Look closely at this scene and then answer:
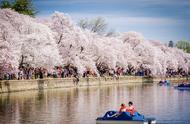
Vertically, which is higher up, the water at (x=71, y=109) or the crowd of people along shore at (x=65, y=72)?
the crowd of people along shore at (x=65, y=72)

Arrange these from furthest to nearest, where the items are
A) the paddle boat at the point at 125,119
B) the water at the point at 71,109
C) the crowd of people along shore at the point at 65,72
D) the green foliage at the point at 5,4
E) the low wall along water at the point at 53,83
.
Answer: the green foliage at the point at 5,4, the crowd of people along shore at the point at 65,72, the low wall along water at the point at 53,83, the water at the point at 71,109, the paddle boat at the point at 125,119

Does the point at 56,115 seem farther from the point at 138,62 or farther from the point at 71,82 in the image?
the point at 138,62

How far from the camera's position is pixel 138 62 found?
13950cm

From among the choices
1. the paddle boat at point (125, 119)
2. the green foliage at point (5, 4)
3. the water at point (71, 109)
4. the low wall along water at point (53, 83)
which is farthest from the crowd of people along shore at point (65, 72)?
the paddle boat at point (125, 119)

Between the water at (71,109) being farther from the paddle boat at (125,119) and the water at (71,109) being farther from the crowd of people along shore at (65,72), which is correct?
the crowd of people along shore at (65,72)

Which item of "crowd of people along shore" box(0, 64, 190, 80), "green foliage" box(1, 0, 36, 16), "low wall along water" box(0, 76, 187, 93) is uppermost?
"green foliage" box(1, 0, 36, 16)

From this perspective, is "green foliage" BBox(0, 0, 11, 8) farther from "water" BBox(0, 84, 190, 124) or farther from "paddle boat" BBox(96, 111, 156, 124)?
"paddle boat" BBox(96, 111, 156, 124)

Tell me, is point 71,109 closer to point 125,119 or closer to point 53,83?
point 125,119

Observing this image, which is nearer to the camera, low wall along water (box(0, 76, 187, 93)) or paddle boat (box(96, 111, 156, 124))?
paddle boat (box(96, 111, 156, 124))

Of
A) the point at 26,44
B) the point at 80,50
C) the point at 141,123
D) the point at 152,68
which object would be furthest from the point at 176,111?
the point at 152,68

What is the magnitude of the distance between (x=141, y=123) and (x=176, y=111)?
13.0 metres

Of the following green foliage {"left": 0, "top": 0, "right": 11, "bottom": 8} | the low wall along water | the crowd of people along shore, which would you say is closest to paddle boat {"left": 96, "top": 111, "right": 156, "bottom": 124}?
the low wall along water

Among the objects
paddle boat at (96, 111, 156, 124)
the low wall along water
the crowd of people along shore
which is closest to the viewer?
paddle boat at (96, 111, 156, 124)

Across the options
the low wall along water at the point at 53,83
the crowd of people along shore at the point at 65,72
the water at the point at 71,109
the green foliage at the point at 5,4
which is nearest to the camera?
the water at the point at 71,109
